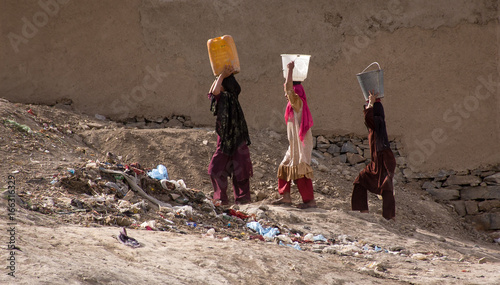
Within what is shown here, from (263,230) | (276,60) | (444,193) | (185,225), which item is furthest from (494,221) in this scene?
(185,225)

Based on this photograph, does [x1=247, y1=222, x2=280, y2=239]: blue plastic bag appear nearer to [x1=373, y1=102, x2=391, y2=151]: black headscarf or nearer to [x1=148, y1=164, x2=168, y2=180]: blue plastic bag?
[x1=148, y1=164, x2=168, y2=180]: blue plastic bag

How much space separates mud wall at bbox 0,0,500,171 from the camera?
29.8ft

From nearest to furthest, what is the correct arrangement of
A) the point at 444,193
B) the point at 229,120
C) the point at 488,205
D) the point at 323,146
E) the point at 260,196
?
1. the point at 229,120
2. the point at 260,196
3. the point at 488,205
4. the point at 444,193
5. the point at 323,146

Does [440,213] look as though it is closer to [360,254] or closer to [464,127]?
[464,127]

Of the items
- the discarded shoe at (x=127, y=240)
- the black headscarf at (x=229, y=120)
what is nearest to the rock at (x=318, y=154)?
the black headscarf at (x=229, y=120)

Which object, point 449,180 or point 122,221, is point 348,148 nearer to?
point 449,180

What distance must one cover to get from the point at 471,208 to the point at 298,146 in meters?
3.53

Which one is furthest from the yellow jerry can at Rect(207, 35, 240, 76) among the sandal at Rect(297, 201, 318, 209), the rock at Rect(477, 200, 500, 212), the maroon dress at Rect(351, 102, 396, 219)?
the rock at Rect(477, 200, 500, 212)

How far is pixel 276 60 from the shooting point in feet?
31.1

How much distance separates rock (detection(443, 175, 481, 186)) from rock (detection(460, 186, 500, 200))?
0.09m

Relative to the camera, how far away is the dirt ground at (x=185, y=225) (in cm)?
373

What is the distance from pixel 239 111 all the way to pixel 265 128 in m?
2.59

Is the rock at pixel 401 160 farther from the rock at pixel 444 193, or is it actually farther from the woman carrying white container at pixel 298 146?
the woman carrying white container at pixel 298 146

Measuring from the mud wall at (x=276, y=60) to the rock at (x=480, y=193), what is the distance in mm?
342
